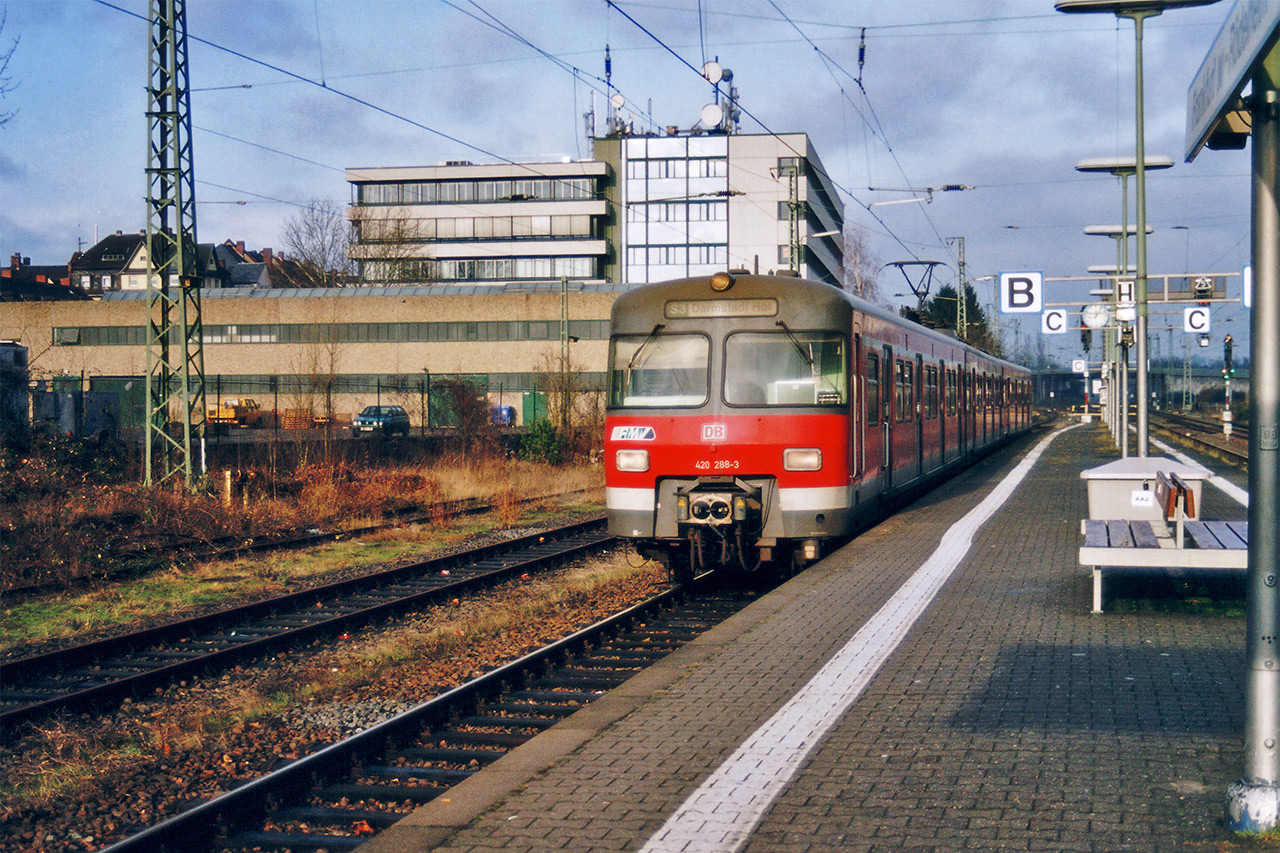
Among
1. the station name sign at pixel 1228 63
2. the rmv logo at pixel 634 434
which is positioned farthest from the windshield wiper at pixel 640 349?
the station name sign at pixel 1228 63

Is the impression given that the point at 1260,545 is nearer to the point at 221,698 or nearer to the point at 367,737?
the point at 367,737

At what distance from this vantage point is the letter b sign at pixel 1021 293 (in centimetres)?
2569

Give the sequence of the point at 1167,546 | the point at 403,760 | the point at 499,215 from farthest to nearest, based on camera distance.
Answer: the point at 499,215 → the point at 1167,546 → the point at 403,760

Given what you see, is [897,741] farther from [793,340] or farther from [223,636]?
[223,636]

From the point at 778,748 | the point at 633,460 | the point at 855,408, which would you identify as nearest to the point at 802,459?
the point at 855,408

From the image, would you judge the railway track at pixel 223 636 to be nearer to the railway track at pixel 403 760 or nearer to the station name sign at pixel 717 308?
the railway track at pixel 403 760

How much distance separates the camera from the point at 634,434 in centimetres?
1179

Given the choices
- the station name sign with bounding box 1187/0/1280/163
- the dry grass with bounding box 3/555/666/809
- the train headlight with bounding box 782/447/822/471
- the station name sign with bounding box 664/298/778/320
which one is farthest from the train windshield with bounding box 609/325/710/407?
the station name sign with bounding box 1187/0/1280/163

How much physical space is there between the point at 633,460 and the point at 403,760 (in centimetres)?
553

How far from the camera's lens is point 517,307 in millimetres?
57969

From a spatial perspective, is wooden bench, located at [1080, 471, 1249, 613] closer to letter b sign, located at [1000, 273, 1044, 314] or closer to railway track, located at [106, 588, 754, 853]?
railway track, located at [106, 588, 754, 853]

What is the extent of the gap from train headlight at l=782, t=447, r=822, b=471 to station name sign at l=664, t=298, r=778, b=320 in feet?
4.46

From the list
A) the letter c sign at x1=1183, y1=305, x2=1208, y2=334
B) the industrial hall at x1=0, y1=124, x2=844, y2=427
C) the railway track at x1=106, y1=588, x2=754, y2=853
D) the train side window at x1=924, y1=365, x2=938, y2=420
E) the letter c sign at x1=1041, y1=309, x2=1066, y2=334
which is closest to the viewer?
the railway track at x1=106, y1=588, x2=754, y2=853

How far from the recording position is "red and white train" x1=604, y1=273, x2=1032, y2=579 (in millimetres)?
11438
